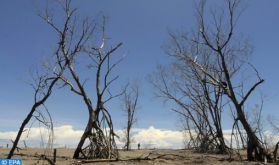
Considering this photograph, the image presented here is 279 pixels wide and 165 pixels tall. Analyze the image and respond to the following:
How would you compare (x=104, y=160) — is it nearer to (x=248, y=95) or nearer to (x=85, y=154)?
(x=85, y=154)

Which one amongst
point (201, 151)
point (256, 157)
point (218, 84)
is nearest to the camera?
point (256, 157)

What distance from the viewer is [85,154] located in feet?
62.9

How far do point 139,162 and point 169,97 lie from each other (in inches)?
624

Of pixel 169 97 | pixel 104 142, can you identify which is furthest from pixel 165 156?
pixel 169 97

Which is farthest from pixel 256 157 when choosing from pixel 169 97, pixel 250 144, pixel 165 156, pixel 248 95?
pixel 169 97

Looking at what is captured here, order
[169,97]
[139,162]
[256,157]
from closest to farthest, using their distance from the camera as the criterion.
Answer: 1. [139,162]
2. [256,157]
3. [169,97]

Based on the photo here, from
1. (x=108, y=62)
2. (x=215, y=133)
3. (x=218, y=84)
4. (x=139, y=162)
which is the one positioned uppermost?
(x=108, y=62)

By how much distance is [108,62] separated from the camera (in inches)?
791

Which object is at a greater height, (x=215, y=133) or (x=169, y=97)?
(x=169, y=97)

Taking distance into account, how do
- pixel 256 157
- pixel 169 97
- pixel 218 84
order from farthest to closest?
pixel 169 97 → pixel 218 84 → pixel 256 157

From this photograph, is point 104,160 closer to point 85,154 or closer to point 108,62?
point 85,154

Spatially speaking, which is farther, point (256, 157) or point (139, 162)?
point (256, 157)

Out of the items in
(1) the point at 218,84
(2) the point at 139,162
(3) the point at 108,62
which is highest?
(3) the point at 108,62

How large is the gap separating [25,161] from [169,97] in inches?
676
